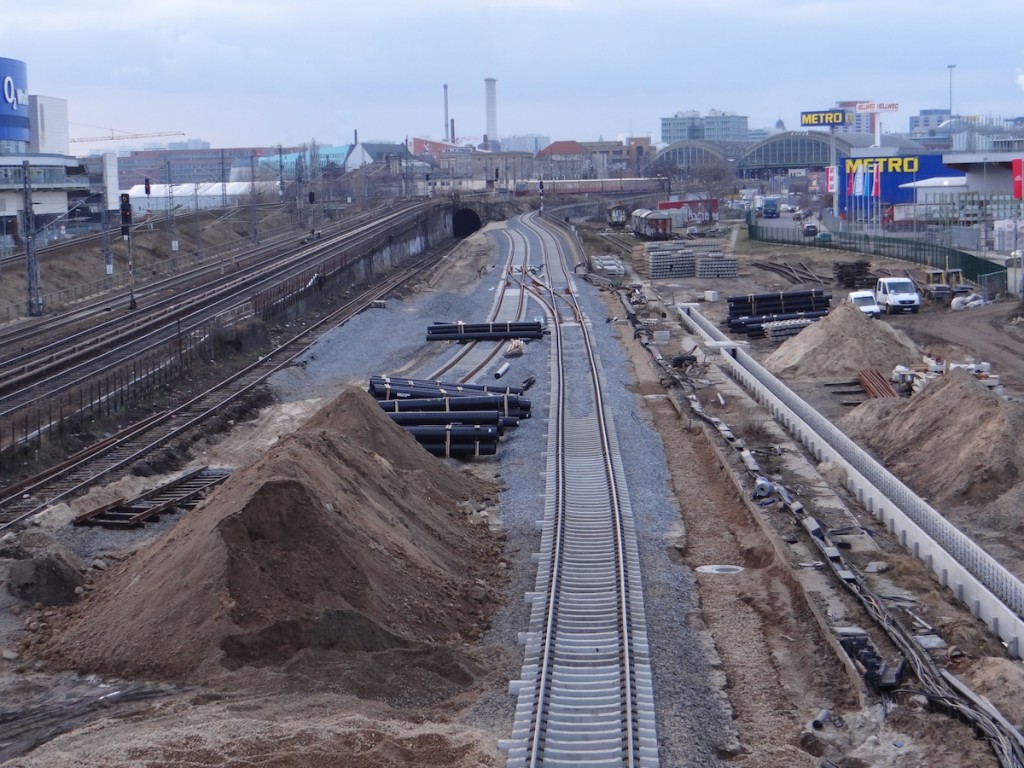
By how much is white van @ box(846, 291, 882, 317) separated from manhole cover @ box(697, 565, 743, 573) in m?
25.2

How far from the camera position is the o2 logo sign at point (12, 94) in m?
66.3

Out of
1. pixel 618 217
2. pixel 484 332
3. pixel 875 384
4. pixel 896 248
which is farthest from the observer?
pixel 618 217

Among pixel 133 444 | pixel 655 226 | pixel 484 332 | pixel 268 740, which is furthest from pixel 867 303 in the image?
pixel 655 226

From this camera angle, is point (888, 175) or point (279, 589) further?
point (888, 175)

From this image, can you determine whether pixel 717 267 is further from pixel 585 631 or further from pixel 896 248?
pixel 585 631

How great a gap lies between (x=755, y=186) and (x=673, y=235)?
78943mm

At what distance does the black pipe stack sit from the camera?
35531mm

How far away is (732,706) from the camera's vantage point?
10.4m

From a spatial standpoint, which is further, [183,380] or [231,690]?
[183,380]

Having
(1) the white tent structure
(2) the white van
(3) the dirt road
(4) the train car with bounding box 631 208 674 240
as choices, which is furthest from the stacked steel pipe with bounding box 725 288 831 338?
(1) the white tent structure

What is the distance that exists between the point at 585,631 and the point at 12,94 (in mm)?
65623

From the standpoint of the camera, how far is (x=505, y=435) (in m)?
22.1

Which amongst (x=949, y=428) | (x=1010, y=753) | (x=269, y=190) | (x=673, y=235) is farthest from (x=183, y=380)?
(x=269, y=190)

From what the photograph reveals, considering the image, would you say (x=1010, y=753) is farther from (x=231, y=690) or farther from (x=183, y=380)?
(x=183, y=380)
